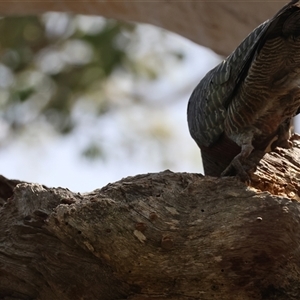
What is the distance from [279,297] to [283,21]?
34.7 inches

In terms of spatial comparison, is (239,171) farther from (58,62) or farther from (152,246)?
(58,62)

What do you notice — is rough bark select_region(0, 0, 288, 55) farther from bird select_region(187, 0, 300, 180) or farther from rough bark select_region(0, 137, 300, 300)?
rough bark select_region(0, 137, 300, 300)

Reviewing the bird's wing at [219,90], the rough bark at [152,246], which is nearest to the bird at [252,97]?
the bird's wing at [219,90]

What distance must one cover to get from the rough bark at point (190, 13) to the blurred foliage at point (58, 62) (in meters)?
2.32

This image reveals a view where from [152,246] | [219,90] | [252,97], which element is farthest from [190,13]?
[152,246]

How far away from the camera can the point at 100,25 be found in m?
6.99

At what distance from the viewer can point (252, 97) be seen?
7.82ft

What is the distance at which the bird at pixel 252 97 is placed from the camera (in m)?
2.24

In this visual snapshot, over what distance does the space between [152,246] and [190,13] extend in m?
2.74

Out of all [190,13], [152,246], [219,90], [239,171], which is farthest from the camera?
[190,13]

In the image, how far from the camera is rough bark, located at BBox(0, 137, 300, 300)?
2006mm

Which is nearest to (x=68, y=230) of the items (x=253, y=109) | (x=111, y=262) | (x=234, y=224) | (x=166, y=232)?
(x=111, y=262)

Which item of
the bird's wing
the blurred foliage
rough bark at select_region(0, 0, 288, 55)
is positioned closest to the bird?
the bird's wing

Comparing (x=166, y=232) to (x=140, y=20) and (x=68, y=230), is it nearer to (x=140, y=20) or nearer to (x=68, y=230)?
(x=68, y=230)
